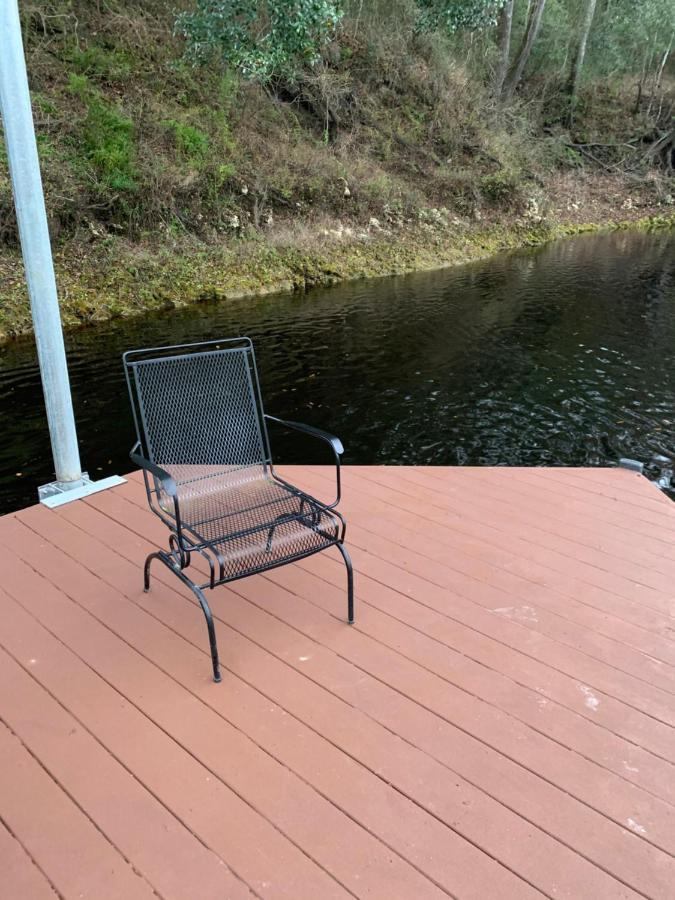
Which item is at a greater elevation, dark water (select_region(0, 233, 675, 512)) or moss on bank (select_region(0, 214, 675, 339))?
moss on bank (select_region(0, 214, 675, 339))

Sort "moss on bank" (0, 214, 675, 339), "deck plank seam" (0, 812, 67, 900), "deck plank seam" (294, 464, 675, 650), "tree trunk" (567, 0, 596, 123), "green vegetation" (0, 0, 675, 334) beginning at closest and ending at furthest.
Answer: "deck plank seam" (0, 812, 67, 900), "deck plank seam" (294, 464, 675, 650), "moss on bank" (0, 214, 675, 339), "green vegetation" (0, 0, 675, 334), "tree trunk" (567, 0, 596, 123)

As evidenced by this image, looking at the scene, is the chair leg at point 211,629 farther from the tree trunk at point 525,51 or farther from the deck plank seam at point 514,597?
the tree trunk at point 525,51

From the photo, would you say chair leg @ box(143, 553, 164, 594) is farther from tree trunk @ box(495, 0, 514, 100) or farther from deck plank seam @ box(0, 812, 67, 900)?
tree trunk @ box(495, 0, 514, 100)

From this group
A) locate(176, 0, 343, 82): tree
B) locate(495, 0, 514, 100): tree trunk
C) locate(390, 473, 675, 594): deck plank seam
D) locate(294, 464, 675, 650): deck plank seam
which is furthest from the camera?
locate(495, 0, 514, 100): tree trunk

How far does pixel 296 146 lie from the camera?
1485 cm

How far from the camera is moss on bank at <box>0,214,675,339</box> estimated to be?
9.45 m

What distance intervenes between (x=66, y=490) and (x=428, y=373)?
521 centimetres

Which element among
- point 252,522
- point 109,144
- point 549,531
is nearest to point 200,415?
point 252,522

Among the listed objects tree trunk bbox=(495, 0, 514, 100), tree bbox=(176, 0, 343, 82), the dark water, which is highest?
tree trunk bbox=(495, 0, 514, 100)

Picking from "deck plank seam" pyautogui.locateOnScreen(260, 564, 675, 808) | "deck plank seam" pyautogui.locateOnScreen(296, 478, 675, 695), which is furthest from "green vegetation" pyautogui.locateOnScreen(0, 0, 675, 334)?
"deck plank seam" pyautogui.locateOnScreen(260, 564, 675, 808)

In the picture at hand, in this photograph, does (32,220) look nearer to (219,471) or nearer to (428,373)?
(219,471)

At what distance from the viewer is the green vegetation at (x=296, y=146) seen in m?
10.2

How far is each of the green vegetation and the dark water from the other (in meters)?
1.44

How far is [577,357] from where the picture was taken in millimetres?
8500
